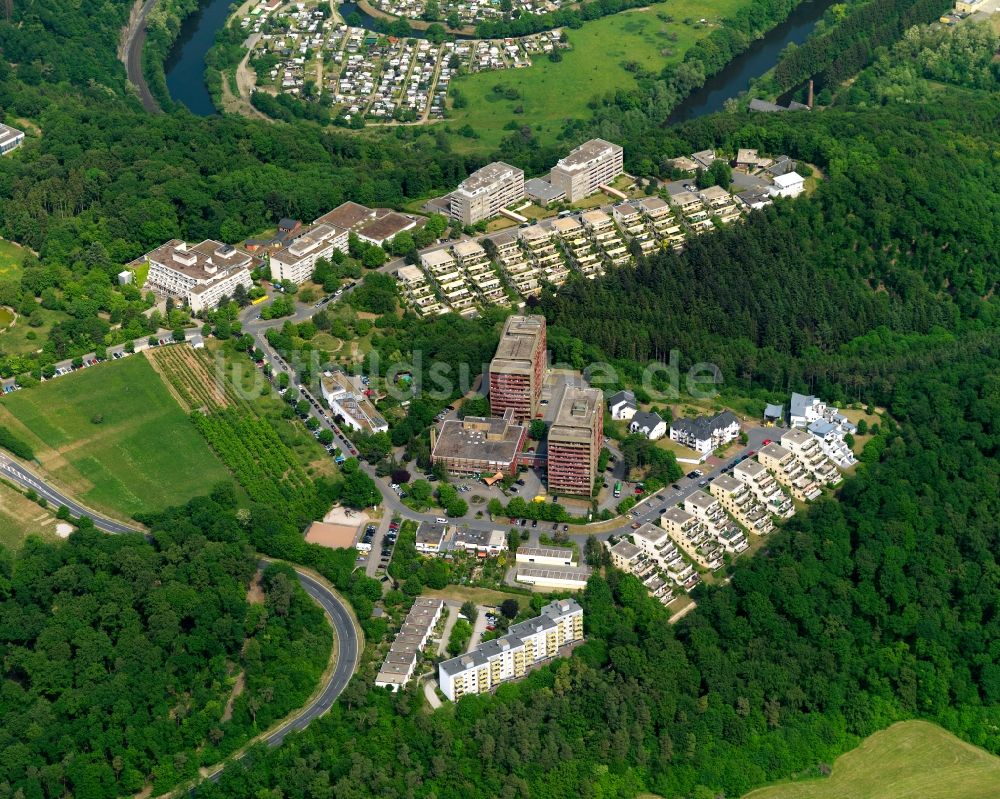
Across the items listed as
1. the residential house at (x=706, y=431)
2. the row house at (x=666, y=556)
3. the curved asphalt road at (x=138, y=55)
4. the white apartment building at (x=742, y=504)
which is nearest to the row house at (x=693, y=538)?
the row house at (x=666, y=556)

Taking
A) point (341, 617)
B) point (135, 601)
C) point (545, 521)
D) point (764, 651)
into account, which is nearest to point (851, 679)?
point (764, 651)

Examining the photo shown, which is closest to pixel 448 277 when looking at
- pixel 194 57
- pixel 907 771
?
pixel 907 771

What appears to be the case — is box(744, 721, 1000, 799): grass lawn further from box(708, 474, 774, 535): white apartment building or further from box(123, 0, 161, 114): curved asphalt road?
box(123, 0, 161, 114): curved asphalt road

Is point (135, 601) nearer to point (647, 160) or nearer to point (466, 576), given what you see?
point (466, 576)

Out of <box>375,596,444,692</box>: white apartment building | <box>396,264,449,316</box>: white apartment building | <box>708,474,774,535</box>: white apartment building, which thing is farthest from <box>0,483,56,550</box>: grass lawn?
<box>708,474,774,535</box>: white apartment building

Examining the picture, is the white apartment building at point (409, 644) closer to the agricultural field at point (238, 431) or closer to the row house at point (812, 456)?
the agricultural field at point (238, 431)

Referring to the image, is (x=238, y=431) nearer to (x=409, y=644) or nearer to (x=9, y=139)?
(x=409, y=644)

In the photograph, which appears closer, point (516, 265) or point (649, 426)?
point (649, 426)
